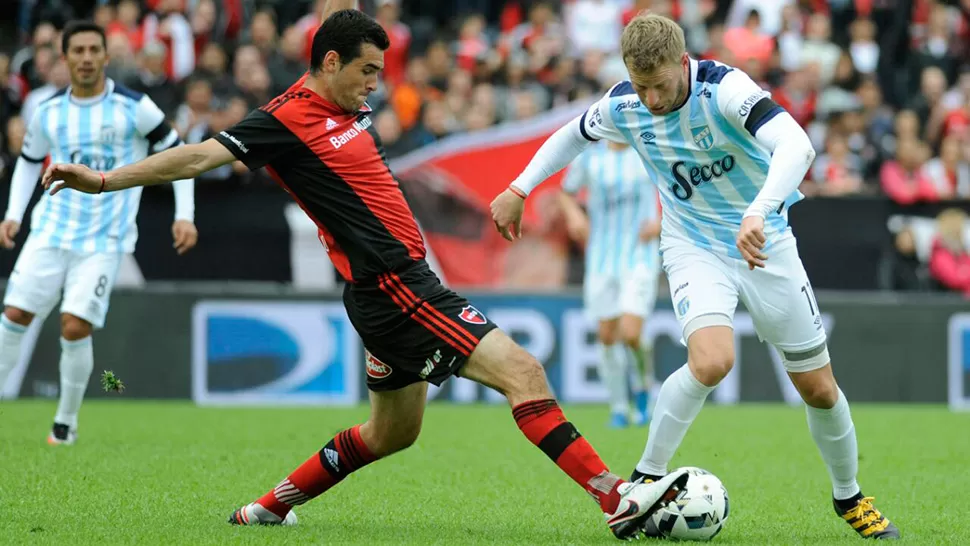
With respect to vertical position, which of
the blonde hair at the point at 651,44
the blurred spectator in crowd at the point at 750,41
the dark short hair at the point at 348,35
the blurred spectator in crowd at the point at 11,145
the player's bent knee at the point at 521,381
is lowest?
the blurred spectator in crowd at the point at 750,41

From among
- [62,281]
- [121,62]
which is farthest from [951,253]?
[62,281]

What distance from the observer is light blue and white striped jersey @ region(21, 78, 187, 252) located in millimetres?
9117

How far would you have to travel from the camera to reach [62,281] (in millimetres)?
9219

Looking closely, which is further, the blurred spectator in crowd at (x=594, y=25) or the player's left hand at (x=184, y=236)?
the blurred spectator in crowd at (x=594, y=25)

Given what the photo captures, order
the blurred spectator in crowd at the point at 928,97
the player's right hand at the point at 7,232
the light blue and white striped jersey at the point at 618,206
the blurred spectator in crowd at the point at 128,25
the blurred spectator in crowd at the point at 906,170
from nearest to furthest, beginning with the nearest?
the player's right hand at the point at 7,232, the light blue and white striped jersey at the point at 618,206, the blurred spectator in crowd at the point at 906,170, the blurred spectator in crowd at the point at 128,25, the blurred spectator in crowd at the point at 928,97

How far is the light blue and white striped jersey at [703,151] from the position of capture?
19.5 ft

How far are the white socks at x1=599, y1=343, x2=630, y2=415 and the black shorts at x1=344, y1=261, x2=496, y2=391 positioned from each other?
5.83m

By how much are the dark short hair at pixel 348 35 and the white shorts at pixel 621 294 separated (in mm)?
5942

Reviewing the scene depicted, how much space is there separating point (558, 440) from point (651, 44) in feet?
5.42

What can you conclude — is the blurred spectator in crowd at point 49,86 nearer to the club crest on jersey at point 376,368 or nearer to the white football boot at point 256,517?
the white football boot at point 256,517

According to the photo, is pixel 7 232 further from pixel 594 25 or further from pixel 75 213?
pixel 594 25

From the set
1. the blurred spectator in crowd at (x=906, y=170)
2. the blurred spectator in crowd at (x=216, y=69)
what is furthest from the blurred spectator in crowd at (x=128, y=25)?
the blurred spectator in crowd at (x=906, y=170)

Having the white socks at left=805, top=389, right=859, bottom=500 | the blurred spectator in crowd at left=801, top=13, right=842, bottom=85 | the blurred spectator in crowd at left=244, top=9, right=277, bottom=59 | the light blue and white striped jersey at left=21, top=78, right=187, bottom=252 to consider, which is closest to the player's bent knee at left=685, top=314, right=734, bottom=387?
the white socks at left=805, top=389, right=859, bottom=500

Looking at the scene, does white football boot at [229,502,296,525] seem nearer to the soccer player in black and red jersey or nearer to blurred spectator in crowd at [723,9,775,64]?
the soccer player in black and red jersey
